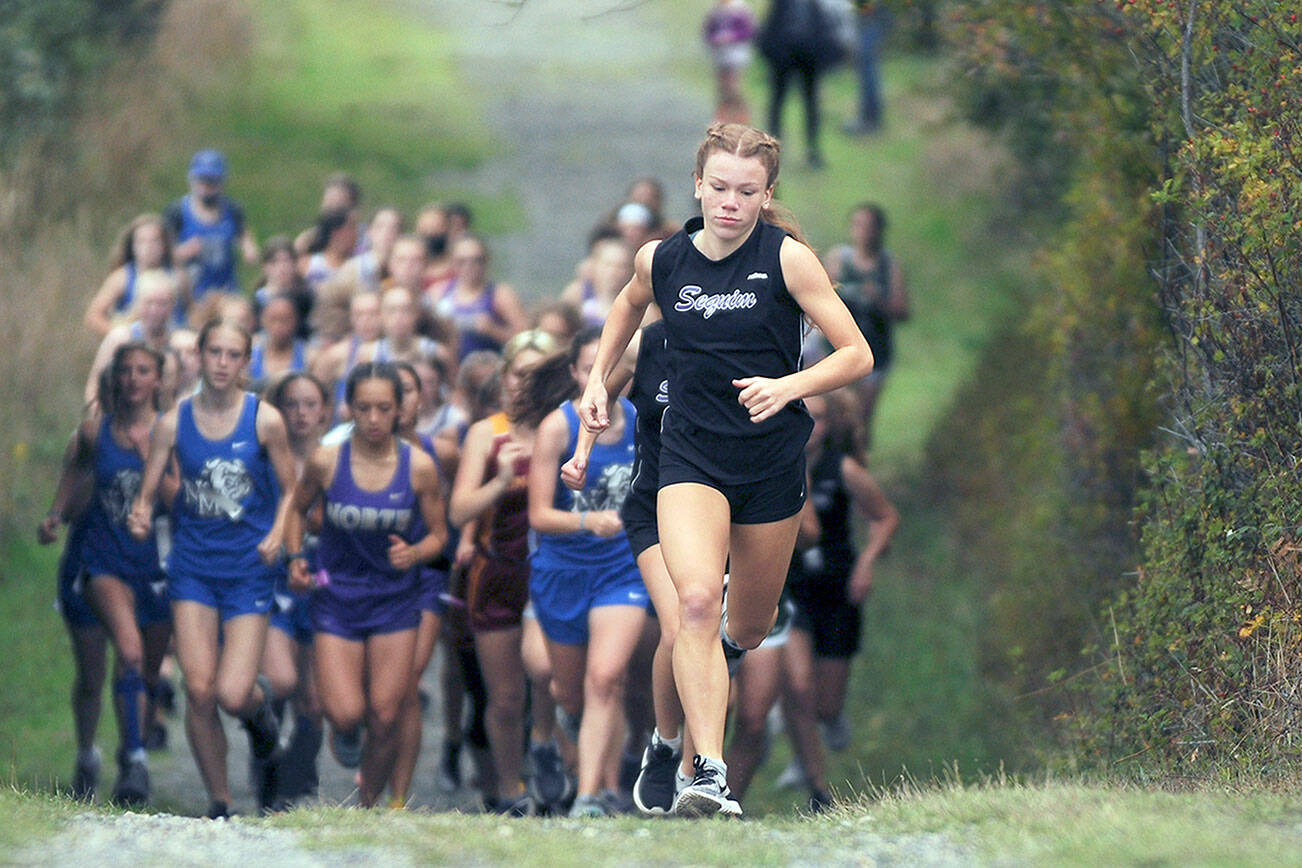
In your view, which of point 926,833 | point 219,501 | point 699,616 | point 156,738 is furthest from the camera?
point 156,738

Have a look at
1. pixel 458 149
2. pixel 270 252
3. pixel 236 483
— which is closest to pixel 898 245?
pixel 458 149

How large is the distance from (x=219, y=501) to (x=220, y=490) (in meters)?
0.05

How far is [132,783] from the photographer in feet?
28.9

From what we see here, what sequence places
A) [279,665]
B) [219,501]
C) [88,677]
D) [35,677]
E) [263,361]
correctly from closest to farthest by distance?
[219,501], [279,665], [88,677], [35,677], [263,361]

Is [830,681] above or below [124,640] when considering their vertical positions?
below

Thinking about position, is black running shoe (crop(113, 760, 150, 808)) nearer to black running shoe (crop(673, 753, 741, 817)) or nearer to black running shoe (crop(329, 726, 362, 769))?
black running shoe (crop(329, 726, 362, 769))

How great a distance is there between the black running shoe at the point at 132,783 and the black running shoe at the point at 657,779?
3.19 m

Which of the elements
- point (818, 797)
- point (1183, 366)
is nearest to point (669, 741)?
point (1183, 366)

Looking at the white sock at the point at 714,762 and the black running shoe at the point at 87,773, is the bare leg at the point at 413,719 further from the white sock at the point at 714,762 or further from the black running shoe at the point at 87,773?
the white sock at the point at 714,762

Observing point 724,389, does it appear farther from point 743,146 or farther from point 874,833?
point 874,833

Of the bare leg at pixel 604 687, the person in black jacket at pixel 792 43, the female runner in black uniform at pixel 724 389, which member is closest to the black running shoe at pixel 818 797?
the bare leg at pixel 604 687

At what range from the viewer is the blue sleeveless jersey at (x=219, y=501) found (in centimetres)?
815

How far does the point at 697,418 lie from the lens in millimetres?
6027

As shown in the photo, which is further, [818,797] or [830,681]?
[830,681]
